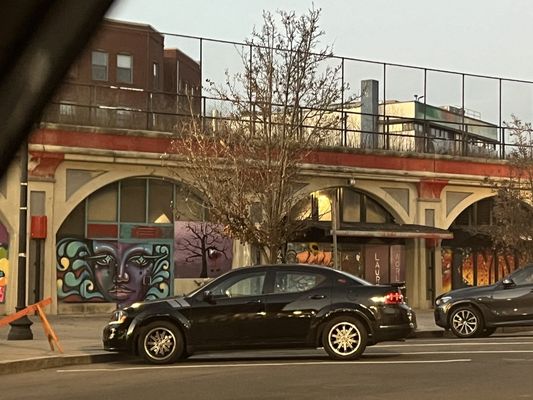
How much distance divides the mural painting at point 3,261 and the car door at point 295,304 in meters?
12.1

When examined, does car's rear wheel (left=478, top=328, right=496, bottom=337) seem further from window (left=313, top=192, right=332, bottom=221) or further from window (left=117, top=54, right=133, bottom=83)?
window (left=117, top=54, right=133, bottom=83)

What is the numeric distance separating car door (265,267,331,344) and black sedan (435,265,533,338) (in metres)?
5.84

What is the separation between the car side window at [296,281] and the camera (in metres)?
14.1

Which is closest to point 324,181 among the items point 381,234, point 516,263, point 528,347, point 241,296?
→ point 381,234

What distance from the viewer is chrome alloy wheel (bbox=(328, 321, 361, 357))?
13.9 meters

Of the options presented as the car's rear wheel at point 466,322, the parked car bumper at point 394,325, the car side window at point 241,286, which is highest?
the car side window at point 241,286

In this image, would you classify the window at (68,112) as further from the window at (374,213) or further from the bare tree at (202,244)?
the window at (374,213)

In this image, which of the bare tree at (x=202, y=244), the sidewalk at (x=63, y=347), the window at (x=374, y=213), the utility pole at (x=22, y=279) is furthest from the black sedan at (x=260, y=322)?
the window at (x=374, y=213)

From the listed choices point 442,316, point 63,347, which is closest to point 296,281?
point 63,347

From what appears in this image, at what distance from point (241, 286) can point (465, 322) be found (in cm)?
665

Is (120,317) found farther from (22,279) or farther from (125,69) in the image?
(125,69)

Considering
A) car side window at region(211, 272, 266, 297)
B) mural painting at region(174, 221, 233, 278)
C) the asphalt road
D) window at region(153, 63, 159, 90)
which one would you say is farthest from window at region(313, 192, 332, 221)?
car side window at region(211, 272, 266, 297)

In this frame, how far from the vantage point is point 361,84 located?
31.8 meters

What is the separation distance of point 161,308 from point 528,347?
21.7ft
